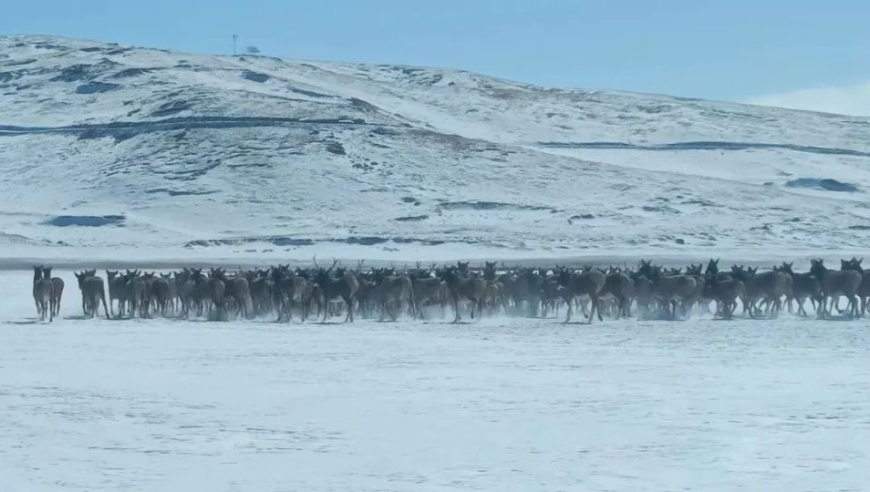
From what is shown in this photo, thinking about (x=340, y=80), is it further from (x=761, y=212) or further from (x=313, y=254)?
(x=313, y=254)

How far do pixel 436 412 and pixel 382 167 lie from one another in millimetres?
64559

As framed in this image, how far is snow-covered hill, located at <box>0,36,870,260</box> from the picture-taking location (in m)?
64.4

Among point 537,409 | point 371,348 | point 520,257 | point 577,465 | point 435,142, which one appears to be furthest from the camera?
point 435,142

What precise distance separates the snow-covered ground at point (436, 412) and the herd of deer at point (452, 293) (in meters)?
5.17

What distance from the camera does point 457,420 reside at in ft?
49.6

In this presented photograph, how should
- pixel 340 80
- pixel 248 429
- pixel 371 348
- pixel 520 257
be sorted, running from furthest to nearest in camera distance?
1. pixel 340 80
2. pixel 520 257
3. pixel 371 348
4. pixel 248 429

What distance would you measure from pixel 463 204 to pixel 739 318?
41.5m

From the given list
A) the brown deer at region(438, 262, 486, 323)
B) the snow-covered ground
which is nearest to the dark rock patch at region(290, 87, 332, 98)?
the brown deer at region(438, 262, 486, 323)

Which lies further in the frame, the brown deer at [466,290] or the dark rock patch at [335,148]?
the dark rock patch at [335,148]

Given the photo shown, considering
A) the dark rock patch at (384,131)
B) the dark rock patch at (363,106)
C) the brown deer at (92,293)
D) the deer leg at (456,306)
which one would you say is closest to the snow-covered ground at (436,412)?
the deer leg at (456,306)

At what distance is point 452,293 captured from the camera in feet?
103

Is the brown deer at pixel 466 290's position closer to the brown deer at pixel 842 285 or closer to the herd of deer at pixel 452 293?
the herd of deer at pixel 452 293

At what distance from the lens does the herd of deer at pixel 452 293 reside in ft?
103

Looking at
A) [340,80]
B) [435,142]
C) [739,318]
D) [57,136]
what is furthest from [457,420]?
[340,80]
